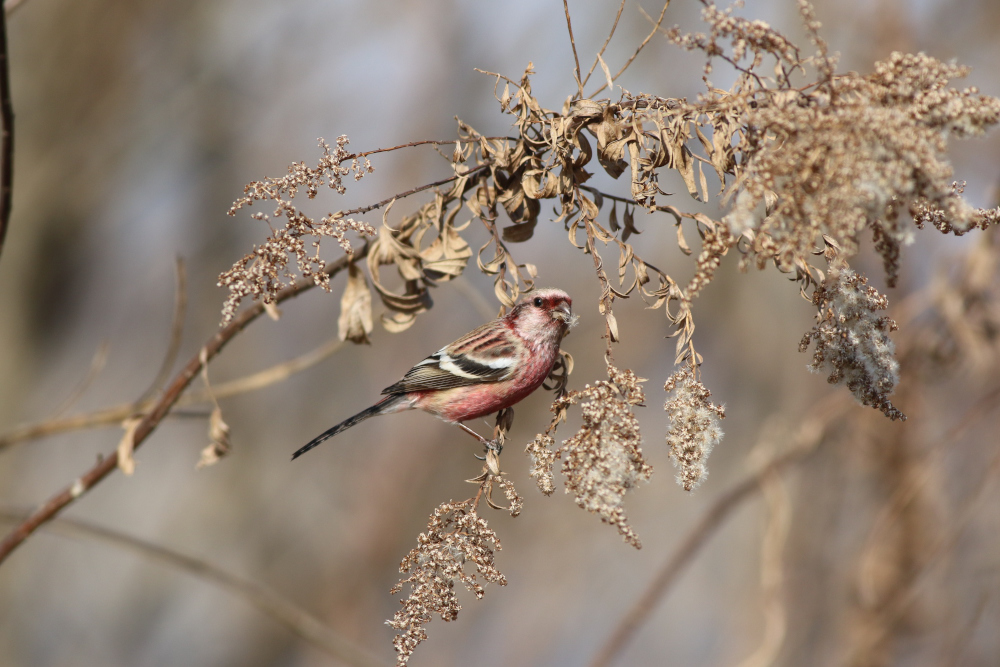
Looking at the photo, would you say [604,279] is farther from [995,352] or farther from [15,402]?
[15,402]

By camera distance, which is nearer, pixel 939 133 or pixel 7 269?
pixel 939 133

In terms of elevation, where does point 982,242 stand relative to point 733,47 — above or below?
above

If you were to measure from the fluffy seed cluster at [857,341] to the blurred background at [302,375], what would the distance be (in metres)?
5.06

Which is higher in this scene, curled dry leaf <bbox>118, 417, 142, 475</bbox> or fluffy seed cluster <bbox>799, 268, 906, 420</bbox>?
fluffy seed cluster <bbox>799, 268, 906, 420</bbox>

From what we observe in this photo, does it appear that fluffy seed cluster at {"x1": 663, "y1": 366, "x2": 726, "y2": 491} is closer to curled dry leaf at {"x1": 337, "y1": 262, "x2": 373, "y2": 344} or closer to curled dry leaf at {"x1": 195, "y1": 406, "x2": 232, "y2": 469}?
curled dry leaf at {"x1": 337, "y1": 262, "x2": 373, "y2": 344}

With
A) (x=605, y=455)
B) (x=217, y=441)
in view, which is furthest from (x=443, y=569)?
(x=217, y=441)

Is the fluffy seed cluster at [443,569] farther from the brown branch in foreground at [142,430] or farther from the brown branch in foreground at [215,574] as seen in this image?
the brown branch in foreground at [215,574]

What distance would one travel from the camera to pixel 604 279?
1.65 metres

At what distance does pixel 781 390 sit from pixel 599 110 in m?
8.20

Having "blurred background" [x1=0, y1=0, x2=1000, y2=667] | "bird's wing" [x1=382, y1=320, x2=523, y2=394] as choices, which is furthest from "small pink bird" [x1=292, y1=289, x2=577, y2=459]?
"blurred background" [x1=0, y1=0, x2=1000, y2=667]

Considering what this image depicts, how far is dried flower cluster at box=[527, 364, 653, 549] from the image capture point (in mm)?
1450

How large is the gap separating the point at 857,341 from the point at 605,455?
61 centimetres

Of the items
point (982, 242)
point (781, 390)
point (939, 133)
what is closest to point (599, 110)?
point (939, 133)

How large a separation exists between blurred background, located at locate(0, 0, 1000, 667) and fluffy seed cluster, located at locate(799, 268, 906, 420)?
506 cm
